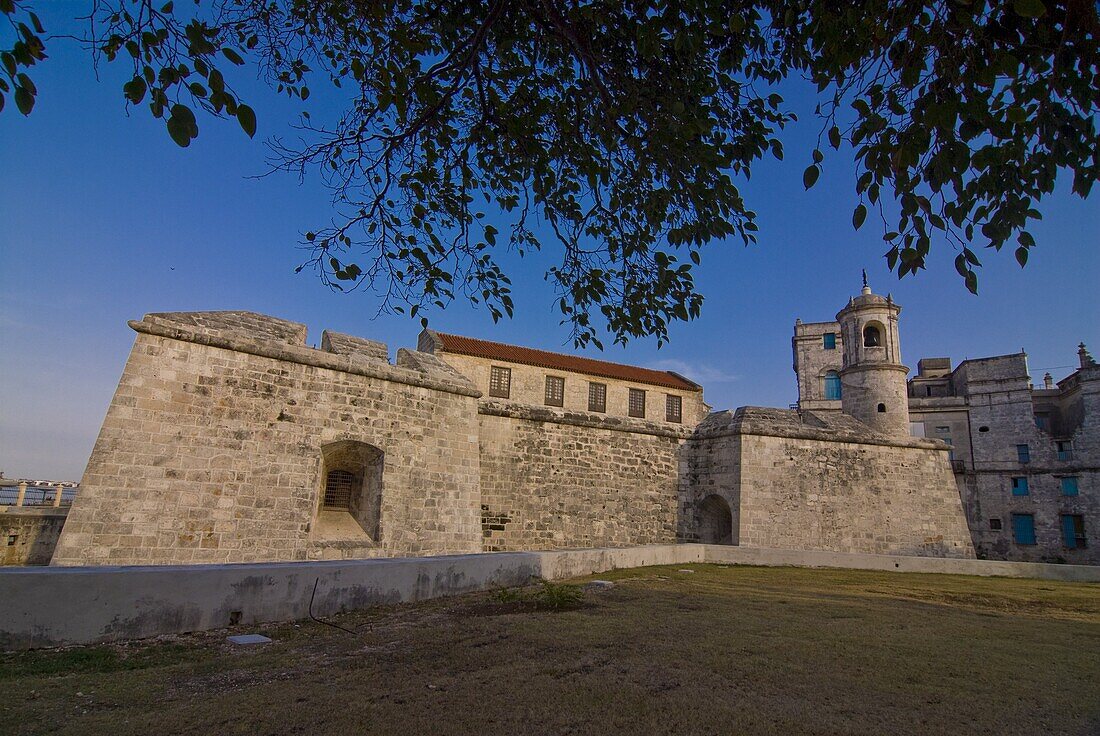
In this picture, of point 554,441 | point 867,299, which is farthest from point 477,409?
point 867,299

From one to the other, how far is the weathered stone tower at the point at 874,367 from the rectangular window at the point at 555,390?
10959 mm

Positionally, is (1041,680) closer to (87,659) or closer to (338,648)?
(338,648)

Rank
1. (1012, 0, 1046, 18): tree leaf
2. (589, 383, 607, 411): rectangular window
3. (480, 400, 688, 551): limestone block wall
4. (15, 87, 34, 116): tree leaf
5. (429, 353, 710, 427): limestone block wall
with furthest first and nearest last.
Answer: (589, 383, 607, 411): rectangular window → (429, 353, 710, 427): limestone block wall → (480, 400, 688, 551): limestone block wall → (1012, 0, 1046, 18): tree leaf → (15, 87, 34, 116): tree leaf

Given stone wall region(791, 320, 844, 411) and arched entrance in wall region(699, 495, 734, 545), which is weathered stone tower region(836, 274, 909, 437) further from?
stone wall region(791, 320, 844, 411)

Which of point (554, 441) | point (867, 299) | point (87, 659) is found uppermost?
point (867, 299)

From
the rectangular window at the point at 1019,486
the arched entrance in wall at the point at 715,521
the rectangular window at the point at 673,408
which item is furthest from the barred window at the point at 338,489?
the rectangular window at the point at 1019,486

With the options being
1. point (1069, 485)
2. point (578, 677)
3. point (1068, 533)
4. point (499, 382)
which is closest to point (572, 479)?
point (499, 382)

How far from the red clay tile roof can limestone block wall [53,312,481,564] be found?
33.3 ft

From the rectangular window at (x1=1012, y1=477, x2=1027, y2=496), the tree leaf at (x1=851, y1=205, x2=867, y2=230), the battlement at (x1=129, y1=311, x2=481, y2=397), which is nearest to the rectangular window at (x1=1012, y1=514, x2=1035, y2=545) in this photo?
the rectangular window at (x1=1012, y1=477, x2=1027, y2=496)

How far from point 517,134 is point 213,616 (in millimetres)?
5176

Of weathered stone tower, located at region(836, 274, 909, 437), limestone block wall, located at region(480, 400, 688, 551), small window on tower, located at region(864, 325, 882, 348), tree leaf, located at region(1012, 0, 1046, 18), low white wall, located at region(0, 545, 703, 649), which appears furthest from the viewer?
small window on tower, located at region(864, 325, 882, 348)

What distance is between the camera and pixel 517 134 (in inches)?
221

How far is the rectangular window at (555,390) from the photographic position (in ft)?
78.5

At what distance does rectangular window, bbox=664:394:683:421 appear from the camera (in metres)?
25.2
